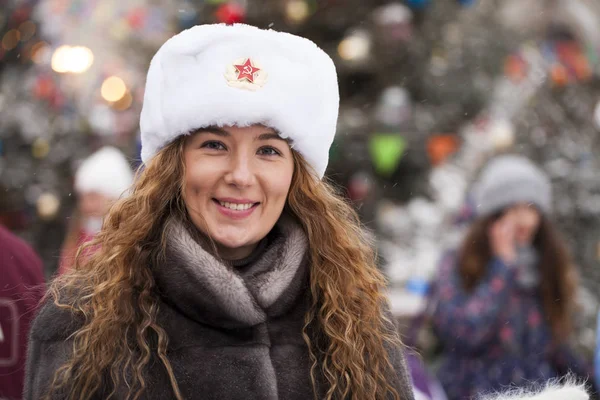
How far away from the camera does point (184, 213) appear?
9.67ft

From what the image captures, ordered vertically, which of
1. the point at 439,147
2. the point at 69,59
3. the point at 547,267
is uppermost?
the point at 69,59

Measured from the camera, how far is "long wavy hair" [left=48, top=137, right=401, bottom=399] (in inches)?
107

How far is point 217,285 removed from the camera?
2.79 meters

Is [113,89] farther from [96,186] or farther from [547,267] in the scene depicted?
[547,267]

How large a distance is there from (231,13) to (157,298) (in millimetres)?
5555

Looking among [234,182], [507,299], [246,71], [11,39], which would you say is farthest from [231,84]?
[11,39]

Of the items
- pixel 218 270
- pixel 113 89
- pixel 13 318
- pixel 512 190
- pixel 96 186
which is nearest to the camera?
pixel 218 270

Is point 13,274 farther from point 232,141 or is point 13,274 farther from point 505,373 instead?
point 505,373

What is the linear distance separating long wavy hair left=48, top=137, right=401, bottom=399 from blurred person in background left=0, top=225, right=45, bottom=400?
1.03 m

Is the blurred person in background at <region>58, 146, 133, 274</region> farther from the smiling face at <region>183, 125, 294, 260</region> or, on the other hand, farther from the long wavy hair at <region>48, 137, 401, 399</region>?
the smiling face at <region>183, 125, 294, 260</region>

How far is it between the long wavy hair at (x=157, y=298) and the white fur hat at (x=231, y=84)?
0.11 metres

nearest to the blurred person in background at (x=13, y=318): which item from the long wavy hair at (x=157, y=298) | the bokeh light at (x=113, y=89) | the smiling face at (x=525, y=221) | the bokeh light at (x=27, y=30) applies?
the long wavy hair at (x=157, y=298)

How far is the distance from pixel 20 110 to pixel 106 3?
2.15m

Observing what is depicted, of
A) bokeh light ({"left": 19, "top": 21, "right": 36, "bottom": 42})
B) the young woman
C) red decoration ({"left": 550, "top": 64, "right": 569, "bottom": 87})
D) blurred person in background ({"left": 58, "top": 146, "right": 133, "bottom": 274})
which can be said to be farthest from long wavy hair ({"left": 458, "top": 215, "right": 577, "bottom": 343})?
bokeh light ({"left": 19, "top": 21, "right": 36, "bottom": 42})
